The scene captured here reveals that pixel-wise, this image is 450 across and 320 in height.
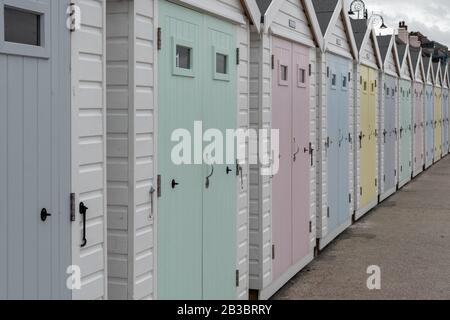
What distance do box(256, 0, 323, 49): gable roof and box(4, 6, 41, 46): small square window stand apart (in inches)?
143

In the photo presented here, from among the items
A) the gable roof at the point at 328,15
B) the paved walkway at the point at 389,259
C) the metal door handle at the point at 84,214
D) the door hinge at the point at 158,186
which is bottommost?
the paved walkway at the point at 389,259

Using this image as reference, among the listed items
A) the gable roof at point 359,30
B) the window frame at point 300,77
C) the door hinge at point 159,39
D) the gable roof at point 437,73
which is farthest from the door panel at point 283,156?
the gable roof at point 437,73

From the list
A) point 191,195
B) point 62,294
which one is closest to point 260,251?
point 191,195

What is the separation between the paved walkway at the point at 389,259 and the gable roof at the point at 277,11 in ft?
9.17

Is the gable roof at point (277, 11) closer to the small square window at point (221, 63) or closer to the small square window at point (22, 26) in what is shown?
the small square window at point (221, 63)

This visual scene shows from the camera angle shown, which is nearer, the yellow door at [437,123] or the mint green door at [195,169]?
the mint green door at [195,169]

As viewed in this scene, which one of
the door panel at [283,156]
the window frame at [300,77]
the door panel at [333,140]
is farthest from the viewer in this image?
the door panel at [333,140]

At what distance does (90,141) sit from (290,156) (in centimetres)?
428

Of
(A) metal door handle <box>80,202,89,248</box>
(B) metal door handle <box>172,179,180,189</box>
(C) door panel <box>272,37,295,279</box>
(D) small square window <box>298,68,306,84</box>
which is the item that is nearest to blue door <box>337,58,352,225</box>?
(D) small square window <box>298,68,306,84</box>

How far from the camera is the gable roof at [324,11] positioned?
32.4ft

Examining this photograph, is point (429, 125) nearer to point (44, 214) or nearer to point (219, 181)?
point (219, 181)

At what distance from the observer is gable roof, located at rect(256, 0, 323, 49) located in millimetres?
6973

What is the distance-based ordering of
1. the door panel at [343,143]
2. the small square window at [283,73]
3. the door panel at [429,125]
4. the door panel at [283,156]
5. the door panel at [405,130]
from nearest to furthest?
the door panel at [283,156] → the small square window at [283,73] → the door panel at [343,143] → the door panel at [405,130] → the door panel at [429,125]

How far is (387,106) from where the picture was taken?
51.1 feet
